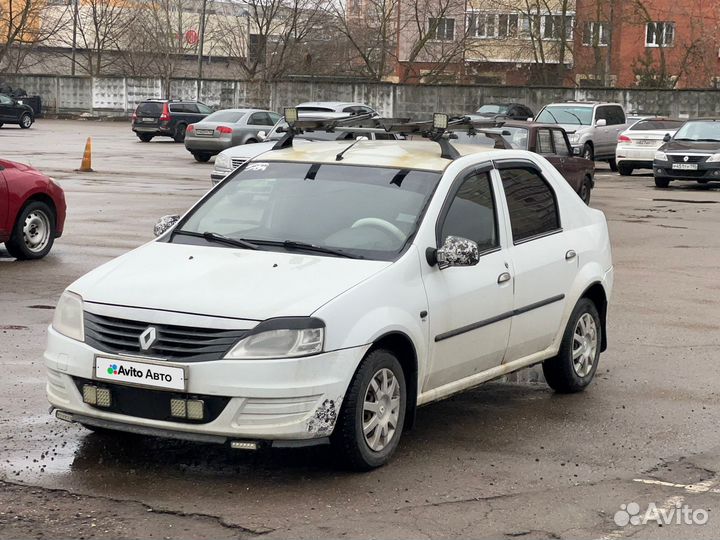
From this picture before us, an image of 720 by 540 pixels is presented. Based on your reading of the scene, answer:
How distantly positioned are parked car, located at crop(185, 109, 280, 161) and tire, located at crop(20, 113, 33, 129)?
67.1 feet

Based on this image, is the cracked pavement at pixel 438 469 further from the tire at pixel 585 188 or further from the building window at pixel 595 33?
the building window at pixel 595 33

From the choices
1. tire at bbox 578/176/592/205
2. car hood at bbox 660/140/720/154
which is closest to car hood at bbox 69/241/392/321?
tire at bbox 578/176/592/205

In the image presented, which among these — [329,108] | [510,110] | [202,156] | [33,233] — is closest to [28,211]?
[33,233]

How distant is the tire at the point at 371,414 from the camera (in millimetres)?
5891

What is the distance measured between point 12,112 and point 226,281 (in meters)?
49.6

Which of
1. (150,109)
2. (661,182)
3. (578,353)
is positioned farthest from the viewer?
(150,109)

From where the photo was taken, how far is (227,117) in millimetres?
35469

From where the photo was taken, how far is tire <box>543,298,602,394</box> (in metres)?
7.89

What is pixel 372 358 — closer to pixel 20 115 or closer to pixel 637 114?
pixel 637 114

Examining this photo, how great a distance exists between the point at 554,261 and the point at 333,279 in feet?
6.63

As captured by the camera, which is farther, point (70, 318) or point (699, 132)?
point (699, 132)

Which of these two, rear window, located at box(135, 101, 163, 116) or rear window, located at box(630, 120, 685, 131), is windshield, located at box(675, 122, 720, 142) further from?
rear window, located at box(135, 101, 163, 116)

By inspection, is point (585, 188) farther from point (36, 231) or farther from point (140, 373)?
point (140, 373)

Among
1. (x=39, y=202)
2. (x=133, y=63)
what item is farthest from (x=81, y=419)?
(x=133, y=63)
